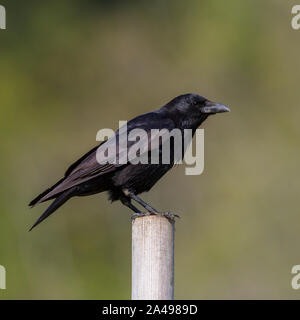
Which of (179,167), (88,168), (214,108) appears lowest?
(88,168)

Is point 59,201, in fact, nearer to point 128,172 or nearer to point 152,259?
point 128,172

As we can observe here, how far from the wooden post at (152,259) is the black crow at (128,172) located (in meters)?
0.88

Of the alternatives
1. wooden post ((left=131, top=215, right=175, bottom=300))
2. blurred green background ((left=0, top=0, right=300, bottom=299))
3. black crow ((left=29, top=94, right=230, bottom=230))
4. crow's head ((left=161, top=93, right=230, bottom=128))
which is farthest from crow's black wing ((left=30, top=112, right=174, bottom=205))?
blurred green background ((left=0, top=0, right=300, bottom=299))

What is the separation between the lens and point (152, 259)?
5.84 m

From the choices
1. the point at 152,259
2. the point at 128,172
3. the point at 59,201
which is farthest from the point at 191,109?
the point at 152,259

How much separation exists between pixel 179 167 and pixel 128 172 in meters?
8.24

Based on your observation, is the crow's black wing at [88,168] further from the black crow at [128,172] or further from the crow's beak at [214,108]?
the crow's beak at [214,108]

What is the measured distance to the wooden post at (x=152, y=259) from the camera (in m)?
5.76

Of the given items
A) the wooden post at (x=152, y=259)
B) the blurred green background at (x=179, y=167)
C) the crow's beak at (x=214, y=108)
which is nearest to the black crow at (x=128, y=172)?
the crow's beak at (x=214, y=108)

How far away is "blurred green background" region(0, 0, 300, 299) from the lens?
1545 centimetres

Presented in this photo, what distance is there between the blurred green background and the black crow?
6.31 m

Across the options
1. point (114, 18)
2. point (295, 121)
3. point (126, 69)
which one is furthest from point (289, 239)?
point (114, 18)

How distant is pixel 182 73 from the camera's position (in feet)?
60.8

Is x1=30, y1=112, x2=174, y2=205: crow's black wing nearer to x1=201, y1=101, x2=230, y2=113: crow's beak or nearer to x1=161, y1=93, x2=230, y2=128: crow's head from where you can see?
x1=161, y1=93, x2=230, y2=128: crow's head
